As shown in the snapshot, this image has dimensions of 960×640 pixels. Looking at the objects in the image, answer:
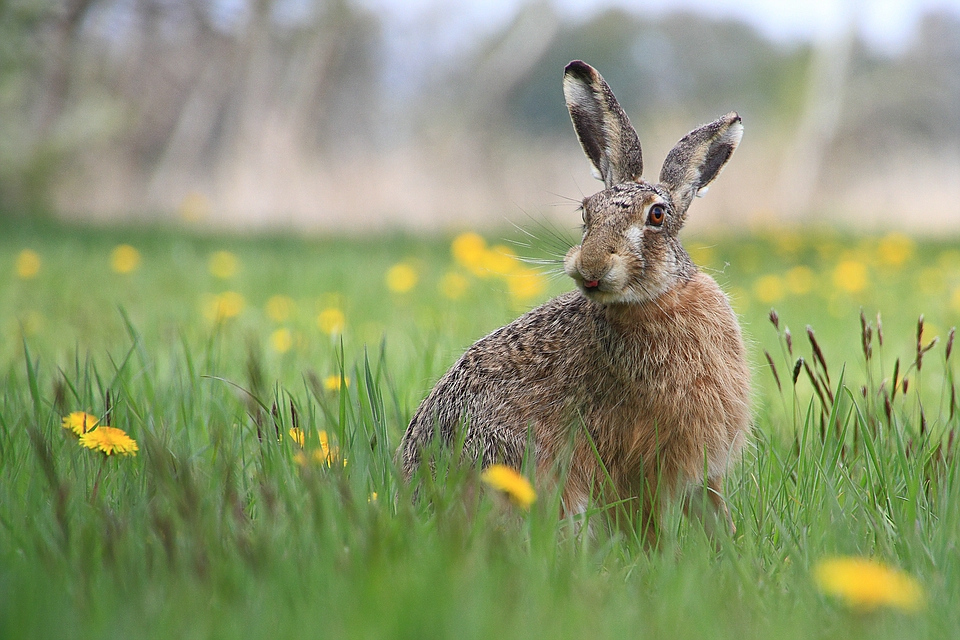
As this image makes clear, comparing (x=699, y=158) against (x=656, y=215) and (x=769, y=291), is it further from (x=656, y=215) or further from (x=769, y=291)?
(x=769, y=291)

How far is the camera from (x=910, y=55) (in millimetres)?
22641

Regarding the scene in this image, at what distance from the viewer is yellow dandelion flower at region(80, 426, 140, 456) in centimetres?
248

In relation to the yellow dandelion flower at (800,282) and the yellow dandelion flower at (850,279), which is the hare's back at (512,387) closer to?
the yellow dandelion flower at (850,279)

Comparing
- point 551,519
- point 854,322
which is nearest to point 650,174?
Answer: point 854,322

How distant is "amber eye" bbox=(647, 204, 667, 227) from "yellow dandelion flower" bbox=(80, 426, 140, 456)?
63.2 inches

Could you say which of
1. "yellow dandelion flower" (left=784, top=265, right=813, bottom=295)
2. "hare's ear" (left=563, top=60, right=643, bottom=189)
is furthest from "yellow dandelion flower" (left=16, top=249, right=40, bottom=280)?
"yellow dandelion flower" (left=784, top=265, right=813, bottom=295)

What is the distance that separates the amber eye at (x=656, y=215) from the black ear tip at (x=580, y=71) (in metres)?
0.49

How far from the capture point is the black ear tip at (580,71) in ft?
9.36

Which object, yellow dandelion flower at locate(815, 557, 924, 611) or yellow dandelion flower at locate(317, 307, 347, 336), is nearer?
yellow dandelion flower at locate(815, 557, 924, 611)

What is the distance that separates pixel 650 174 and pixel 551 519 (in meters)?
11.0

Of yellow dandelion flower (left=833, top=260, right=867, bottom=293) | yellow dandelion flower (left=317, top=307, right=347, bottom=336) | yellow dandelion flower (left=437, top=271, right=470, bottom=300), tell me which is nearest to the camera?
yellow dandelion flower (left=317, top=307, right=347, bottom=336)

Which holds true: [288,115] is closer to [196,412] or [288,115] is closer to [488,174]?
[488,174]

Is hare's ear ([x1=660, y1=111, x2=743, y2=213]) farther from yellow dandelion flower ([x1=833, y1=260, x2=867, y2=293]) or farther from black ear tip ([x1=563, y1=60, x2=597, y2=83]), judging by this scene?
yellow dandelion flower ([x1=833, y1=260, x2=867, y2=293])

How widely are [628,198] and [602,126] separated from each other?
1.26ft
